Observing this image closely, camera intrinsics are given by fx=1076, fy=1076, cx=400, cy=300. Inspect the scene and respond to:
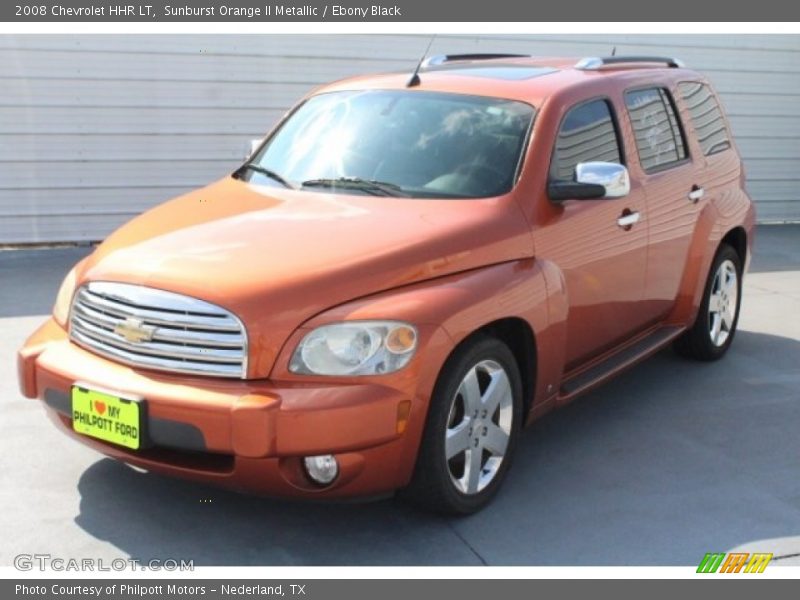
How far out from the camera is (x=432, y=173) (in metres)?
4.75

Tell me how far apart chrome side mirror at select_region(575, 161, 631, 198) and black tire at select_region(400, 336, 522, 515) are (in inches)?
34.9

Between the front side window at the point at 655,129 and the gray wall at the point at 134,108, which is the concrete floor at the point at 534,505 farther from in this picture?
the gray wall at the point at 134,108

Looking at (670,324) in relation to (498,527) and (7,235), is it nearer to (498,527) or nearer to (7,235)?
(498,527)

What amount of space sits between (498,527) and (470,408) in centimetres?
48

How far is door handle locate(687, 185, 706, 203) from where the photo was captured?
5.83 metres

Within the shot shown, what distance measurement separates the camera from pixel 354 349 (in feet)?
12.4

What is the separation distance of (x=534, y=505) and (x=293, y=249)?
4.73 feet

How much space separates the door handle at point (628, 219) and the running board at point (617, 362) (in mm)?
643

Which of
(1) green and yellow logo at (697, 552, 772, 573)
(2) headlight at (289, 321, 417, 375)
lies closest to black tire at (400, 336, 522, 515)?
(2) headlight at (289, 321, 417, 375)

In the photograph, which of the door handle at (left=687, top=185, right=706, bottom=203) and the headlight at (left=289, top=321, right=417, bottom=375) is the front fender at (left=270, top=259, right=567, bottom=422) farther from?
the door handle at (left=687, top=185, right=706, bottom=203)

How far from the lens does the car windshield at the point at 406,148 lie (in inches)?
185

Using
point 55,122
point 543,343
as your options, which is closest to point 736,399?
point 543,343

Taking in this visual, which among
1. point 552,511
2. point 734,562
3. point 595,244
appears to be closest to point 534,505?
point 552,511

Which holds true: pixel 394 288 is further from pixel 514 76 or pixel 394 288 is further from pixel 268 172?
pixel 514 76
